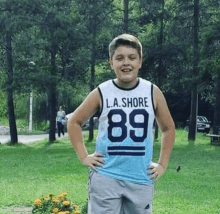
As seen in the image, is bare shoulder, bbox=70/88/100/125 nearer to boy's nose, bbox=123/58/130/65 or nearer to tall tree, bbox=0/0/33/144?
boy's nose, bbox=123/58/130/65

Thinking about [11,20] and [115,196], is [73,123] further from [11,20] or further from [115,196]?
[11,20]

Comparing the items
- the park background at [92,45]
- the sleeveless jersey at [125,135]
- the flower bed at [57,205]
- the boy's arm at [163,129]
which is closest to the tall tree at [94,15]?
the park background at [92,45]

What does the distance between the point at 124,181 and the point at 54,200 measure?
3817 mm

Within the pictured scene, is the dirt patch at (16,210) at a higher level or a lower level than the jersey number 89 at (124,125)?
lower

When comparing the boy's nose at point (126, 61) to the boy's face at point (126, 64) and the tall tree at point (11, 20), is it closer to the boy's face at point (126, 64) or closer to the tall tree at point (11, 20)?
the boy's face at point (126, 64)

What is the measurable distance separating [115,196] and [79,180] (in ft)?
28.3

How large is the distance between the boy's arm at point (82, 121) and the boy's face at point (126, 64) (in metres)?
0.20

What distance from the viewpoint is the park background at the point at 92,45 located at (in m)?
20.9

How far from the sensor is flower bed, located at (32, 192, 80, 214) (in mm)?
6808

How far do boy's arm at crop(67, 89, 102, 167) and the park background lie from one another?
17.1 m

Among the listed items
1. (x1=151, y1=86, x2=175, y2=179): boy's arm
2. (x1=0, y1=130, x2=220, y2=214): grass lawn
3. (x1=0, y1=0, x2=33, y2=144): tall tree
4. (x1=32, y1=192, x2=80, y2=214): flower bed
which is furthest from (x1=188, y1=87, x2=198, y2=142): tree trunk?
(x1=151, y1=86, x2=175, y2=179): boy's arm

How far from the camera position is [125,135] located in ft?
11.1

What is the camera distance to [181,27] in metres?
25.6

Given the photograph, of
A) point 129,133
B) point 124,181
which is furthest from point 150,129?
point 124,181
